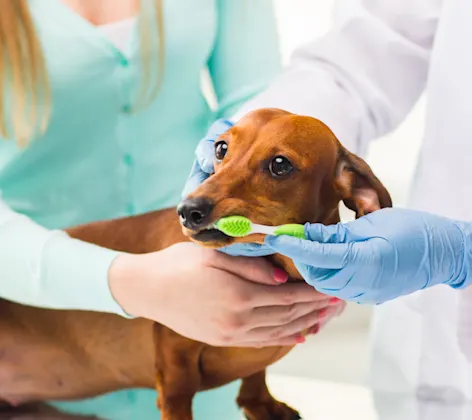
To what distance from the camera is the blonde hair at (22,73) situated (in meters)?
0.74

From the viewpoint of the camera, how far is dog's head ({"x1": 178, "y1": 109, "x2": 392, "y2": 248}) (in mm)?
462

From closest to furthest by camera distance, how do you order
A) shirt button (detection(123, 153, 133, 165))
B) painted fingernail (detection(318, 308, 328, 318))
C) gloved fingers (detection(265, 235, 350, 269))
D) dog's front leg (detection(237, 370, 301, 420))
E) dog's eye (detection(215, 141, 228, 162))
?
gloved fingers (detection(265, 235, 350, 269))
dog's eye (detection(215, 141, 228, 162))
painted fingernail (detection(318, 308, 328, 318))
dog's front leg (detection(237, 370, 301, 420))
shirt button (detection(123, 153, 133, 165))

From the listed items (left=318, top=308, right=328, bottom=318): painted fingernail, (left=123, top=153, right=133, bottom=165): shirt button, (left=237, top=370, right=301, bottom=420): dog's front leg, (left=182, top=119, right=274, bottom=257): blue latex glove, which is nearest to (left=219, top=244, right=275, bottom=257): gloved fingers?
(left=182, top=119, right=274, bottom=257): blue latex glove

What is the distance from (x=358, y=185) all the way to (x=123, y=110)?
0.40m

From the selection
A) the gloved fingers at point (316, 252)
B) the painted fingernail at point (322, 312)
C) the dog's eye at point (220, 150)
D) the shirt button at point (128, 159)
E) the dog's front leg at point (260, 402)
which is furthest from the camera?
the shirt button at point (128, 159)

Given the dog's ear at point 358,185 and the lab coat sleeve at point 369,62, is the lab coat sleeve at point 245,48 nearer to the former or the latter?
the lab coat sleeve at point 369,62

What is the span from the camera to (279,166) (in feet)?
1.60

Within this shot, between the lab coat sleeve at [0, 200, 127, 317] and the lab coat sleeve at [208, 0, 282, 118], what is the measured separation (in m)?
0.30

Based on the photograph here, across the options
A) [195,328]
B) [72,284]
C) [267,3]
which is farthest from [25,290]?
[267,3]

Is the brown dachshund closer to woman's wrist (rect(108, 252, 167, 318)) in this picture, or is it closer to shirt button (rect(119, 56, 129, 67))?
woman's wrist (rect(108, 252, 167, 318))

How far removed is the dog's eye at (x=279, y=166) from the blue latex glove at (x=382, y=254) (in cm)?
6

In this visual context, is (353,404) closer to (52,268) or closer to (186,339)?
(186,339)

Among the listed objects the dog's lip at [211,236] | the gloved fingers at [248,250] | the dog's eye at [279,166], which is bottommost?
the gloved fingers at [248,250]

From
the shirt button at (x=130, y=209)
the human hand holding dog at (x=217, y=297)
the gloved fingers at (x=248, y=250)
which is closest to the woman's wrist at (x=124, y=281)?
the human hand holding dog at (x=217, y=297)
